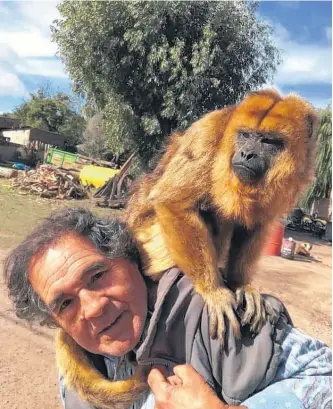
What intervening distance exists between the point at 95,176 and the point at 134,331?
19.7 meters

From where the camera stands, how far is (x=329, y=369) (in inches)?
65.1

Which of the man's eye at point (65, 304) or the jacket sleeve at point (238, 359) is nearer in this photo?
the jacket sleeve at point (238, 359)

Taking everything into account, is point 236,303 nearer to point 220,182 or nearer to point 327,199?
point 220,182

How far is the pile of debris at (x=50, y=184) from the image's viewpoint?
695 inches

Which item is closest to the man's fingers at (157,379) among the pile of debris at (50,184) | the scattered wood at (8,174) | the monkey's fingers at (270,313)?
the monkey's fingers at (270,313)

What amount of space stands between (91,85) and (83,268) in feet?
55.3

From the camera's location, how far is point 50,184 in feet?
59.4

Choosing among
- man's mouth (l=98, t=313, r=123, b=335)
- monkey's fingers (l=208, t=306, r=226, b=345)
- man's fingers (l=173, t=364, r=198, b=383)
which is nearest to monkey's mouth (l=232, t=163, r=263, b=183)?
monkey's fingers (l=208, t=306, r=226, b=345)

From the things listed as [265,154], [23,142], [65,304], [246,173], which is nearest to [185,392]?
[65,304]

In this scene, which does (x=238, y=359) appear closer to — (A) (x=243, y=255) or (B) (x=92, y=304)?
(B) (x=92, y=304)

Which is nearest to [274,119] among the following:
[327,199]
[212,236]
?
[212,236]

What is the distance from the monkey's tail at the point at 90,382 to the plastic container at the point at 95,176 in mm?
18424

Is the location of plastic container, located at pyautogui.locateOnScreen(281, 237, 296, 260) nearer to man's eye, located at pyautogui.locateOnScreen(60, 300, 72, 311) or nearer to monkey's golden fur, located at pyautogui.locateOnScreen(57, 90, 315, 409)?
monkey's golden fur, located at pyautogui.locateOnScreen(57, 90, 315, 409)

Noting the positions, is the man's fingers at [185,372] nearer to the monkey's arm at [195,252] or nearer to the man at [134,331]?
the man at [134,331]
